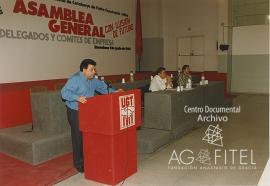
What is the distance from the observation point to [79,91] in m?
3.42

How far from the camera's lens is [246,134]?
529cm

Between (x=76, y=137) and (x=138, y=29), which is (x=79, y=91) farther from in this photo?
(x=138, y=29)

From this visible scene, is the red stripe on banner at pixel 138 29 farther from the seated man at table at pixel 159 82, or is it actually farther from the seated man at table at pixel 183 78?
the seated man at table at pixel 159 82

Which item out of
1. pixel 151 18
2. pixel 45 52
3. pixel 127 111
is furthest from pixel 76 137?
pixel 151 18

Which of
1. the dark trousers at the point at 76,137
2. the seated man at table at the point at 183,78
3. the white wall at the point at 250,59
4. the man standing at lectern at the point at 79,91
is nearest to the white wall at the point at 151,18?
the white wall at the point at 250,59

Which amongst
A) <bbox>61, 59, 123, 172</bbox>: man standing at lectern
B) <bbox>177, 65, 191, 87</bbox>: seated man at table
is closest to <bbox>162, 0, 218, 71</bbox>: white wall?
<bbox>177, 65, 191, 87</bbox>: seated man at table

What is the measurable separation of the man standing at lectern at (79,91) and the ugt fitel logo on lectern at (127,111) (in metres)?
0.25

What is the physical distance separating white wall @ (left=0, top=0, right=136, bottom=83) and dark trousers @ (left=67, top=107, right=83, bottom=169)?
125 inches

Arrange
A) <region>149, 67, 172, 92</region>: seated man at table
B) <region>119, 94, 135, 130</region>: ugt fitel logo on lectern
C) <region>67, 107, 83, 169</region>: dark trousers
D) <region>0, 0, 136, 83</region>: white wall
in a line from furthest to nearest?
<region>0, 0, 136, 83</region>: white wall, <region>149, 67, 172, 92</region>: seated man at table, <region>67, 107, 83, 169</region>: dark trousers, <region>119, 94, 135, 130</region>: ugt fitel logo on lectern

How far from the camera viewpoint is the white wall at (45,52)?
6109 mm

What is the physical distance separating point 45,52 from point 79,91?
3913mm

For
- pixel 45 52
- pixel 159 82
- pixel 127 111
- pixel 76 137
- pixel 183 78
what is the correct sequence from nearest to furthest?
pixel 127 111
pixel 76 137
pixel 159 82
pixel 183 78
pixel 45 52

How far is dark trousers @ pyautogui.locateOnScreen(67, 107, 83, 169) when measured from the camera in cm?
349

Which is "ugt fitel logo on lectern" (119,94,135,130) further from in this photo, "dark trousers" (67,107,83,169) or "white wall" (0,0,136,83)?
"white wall" (0,0,136,83)
